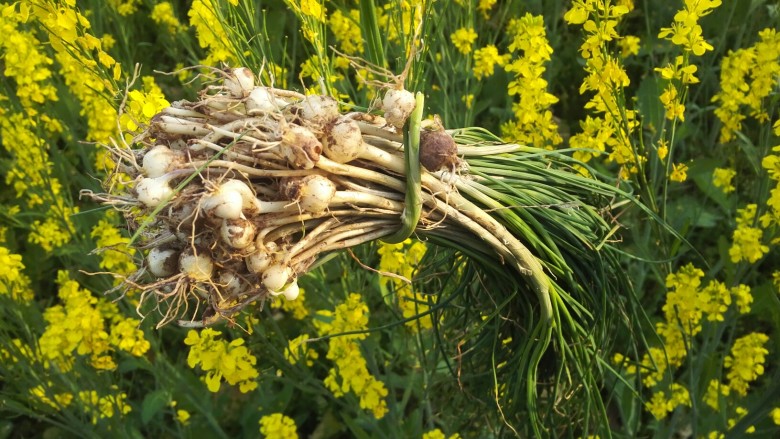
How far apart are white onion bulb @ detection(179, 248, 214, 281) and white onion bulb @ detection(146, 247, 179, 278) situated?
4cm

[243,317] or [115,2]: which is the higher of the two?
[115,2]

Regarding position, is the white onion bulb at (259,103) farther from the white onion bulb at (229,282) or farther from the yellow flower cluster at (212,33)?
the yellow flower cluster at (212,33)

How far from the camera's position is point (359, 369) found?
5.95 feet

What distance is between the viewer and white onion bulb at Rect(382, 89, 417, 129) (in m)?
0.97

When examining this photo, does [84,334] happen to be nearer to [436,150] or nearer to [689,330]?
→ [436,150]

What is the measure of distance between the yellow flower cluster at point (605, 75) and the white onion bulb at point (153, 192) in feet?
2.33

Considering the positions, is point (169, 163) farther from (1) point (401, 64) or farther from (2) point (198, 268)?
(1) point (401, 64)

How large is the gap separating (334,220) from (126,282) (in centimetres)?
30

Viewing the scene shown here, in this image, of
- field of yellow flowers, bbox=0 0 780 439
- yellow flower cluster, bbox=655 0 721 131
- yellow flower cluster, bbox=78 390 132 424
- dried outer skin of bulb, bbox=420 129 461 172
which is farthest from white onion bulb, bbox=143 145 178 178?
yellow flower cluster, bbox=78 390 132 424

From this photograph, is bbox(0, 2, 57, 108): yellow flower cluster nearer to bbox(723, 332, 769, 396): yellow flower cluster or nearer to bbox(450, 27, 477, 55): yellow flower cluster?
bbox(450, 27, 477, 55): yellow flower cluster

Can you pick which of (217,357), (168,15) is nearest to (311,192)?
(217,357)

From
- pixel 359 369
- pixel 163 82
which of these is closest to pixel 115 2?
pixel 163 82

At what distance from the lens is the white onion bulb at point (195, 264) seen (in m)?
0.94

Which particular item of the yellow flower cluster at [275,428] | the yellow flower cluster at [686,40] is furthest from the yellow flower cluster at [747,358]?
the yellow flower cluster at [275,428]
